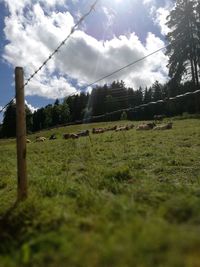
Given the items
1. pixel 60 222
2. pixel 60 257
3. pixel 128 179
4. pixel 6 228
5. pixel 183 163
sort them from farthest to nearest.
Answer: pixel 183 163 → pixel 128 179 → pixel 6 228 → pixel 60 222 → pixel 60 257

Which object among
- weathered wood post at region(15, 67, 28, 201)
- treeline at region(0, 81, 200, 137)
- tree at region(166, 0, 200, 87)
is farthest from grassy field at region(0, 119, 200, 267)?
treeline at region(0, 81, 200, 137)

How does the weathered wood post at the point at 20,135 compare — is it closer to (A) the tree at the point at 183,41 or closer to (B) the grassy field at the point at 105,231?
(B) the grassy field at the point at 105,231

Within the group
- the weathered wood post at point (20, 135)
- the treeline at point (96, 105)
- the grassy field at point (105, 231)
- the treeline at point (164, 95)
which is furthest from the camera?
the treeline at point (96, 105)

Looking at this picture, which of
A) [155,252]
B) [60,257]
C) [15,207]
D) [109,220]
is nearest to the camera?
[155,252]

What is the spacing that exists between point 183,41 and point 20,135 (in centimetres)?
3930

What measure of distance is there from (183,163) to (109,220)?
24.6ft

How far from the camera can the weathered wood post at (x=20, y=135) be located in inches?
223

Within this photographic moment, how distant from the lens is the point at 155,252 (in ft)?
8.86

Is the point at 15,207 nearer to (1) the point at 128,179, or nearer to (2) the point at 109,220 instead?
(2) the point at 109,220

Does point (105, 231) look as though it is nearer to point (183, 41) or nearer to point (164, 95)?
point (183, 41)

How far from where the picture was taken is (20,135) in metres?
5.86

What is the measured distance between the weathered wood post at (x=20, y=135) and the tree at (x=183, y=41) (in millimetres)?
38077

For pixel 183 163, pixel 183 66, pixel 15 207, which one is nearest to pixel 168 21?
pixel 183 66

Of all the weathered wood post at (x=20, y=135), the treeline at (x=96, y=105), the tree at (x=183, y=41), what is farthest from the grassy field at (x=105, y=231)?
the treeline at (x=96, y=105)
